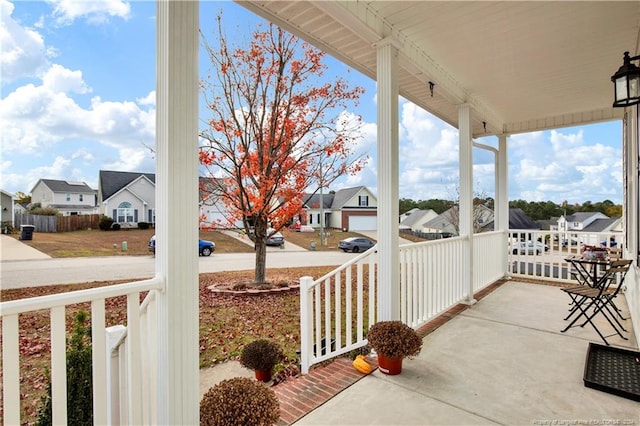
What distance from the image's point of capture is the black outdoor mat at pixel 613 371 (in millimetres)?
2201

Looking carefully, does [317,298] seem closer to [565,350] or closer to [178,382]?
[178,382]

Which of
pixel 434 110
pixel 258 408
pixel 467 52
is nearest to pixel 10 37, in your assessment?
pixel 258 408

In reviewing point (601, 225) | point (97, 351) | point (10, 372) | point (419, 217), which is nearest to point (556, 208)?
point (601, 225)

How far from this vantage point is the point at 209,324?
15.2ft

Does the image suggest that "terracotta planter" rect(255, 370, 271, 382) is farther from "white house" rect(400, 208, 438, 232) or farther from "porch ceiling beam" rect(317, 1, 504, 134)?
"white house" rect(400, 208, 438, 232)

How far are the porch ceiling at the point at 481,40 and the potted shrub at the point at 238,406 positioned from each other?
2.42m

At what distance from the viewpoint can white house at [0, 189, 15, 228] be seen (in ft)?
6.98

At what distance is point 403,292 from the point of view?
316 cm

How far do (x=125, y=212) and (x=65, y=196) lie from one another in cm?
71

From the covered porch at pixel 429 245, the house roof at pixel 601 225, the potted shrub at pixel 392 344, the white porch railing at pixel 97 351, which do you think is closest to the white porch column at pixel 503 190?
the covered porch at pixel 429 245

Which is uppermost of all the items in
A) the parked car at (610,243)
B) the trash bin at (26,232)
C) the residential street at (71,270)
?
the trash bin at (26,232)

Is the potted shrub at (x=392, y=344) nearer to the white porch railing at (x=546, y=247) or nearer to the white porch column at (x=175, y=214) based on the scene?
the white porch column at (x=175, y=214)

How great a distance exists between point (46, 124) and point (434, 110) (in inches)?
176

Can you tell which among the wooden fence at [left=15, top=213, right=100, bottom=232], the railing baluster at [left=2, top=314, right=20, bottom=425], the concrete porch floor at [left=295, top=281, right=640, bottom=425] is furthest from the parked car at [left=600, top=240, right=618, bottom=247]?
the wooden fence at [left=15, top=213, right=100, bottom=232]
